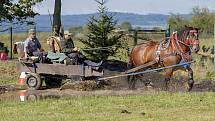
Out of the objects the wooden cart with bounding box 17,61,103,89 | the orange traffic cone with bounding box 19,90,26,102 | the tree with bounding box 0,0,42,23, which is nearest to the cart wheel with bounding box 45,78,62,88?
the wooden cart with bounding box 17,61,103,89

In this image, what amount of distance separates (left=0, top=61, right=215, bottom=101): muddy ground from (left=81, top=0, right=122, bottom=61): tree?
2389mm

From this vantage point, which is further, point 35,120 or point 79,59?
point 79,59

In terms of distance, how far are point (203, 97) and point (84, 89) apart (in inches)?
179

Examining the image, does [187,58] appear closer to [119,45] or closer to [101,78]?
[101,78]

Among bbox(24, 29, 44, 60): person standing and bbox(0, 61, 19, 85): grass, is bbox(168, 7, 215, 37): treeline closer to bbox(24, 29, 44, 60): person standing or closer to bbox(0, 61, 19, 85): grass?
bbox(0, 61, 19, 85): grass

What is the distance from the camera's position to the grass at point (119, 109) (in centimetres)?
1092

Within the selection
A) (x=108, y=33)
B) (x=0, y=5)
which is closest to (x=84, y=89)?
(x=108, y=33)

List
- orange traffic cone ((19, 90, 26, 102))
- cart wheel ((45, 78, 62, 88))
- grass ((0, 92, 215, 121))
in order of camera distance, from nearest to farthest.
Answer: grass ((0, 92, 215, 121))
orange traffic cone ((19, 90, 26, 102))
cart wheel ((45, 78, 62, 88))

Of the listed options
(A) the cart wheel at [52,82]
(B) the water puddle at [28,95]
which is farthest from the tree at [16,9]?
(B) the water puddle at [28,95]

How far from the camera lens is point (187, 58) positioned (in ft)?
53.5

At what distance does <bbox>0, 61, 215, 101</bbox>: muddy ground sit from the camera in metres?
16.2

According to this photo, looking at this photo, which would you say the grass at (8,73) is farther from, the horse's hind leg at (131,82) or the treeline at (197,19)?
the treeline at (197,19)

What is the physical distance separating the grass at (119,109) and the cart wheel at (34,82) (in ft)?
13.5

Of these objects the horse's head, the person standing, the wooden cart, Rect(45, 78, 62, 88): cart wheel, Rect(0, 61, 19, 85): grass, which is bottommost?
Rect(0, 61, 19, 85): grass
